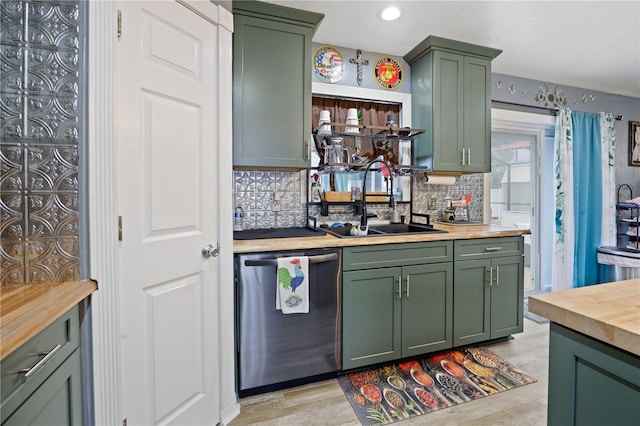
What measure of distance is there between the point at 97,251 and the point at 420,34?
2607 mm

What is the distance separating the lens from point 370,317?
2.02 m

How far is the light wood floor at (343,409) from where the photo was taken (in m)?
1.66

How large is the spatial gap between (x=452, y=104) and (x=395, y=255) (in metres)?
1.41

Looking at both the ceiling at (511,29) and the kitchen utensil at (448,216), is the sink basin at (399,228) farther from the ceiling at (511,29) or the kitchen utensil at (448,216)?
the ceiling at (511,29)

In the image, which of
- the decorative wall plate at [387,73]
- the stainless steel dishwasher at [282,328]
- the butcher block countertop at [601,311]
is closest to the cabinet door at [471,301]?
the stainless steel dishwasher at [282,328]

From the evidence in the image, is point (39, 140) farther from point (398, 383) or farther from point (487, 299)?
point (487, 299)

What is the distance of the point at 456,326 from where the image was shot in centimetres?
228

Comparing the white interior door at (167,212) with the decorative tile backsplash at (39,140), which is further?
the white interior door at (167,212)

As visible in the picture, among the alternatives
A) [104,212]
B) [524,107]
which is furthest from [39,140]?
[524,107]

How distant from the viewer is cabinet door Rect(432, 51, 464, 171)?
98.8 inches

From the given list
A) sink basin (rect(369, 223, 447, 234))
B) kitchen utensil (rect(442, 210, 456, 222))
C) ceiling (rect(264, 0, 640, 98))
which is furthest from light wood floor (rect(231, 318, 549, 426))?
ceiling (rect(264, 0, 640, 98))

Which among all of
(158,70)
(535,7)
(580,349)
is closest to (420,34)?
(535,7)

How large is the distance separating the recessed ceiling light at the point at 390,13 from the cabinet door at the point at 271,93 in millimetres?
530

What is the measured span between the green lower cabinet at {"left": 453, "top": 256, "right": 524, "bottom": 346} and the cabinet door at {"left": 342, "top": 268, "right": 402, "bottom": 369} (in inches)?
20.4
